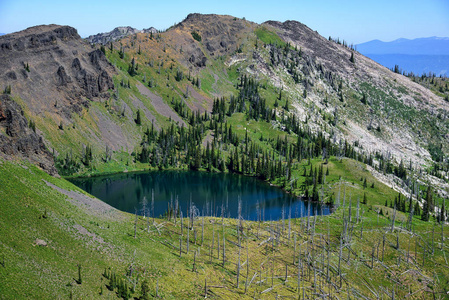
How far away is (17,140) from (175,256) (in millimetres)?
48025

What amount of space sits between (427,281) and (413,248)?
19274 millimetres

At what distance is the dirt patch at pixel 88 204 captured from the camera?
9031 cm

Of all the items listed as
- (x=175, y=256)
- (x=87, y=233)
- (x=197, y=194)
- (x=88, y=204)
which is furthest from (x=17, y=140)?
(x=197, y=194)

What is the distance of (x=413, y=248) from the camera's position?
11069 centimetres

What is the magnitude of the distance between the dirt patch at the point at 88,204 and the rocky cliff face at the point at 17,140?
10058 millimetres

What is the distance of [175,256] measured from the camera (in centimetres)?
8512

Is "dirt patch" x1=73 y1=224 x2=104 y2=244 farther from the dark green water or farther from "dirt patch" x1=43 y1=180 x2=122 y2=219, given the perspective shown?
the dark green water

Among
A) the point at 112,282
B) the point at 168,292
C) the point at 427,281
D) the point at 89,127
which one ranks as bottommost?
the point at 427,281

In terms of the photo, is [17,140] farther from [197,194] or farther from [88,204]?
[197,194]

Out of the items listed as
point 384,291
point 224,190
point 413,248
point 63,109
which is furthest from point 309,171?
point 63,109

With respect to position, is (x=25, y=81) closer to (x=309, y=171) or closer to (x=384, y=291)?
(x=309, y=171)

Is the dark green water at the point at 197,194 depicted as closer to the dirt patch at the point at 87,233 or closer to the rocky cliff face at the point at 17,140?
the rocky cliff face at the point at 17,140

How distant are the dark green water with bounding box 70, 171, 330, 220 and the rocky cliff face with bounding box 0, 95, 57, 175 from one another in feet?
141

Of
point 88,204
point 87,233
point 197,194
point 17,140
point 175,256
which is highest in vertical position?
point 17,140
